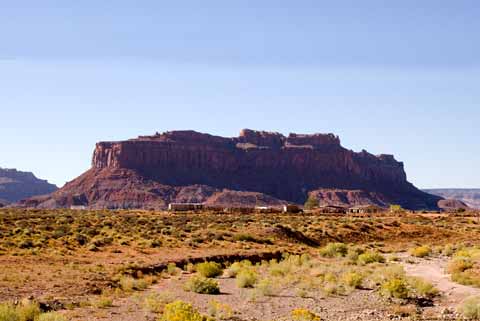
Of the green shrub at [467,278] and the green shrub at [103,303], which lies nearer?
the green shrub at [103,303]

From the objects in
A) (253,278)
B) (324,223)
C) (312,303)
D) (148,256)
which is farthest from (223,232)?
(312,303)

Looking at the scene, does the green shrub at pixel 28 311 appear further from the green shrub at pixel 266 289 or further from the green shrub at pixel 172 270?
the green shrub at pixel 172 270

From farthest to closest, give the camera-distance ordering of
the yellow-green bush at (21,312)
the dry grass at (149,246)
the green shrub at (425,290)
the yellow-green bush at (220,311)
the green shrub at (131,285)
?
the dry grass at (149,246), the green shrub at (131,285), the green shrub at (425,290), the yellow-green bush at (220,311), the yellow-green bush at (21,312)

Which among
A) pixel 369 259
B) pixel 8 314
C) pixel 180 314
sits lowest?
pixel 369 259

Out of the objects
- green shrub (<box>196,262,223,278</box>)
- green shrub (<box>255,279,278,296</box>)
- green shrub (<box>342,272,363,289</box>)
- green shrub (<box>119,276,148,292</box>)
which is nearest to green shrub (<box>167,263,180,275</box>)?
green shrub (<box>196,262,223,278</box>)

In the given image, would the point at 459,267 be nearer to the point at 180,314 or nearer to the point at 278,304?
the point at 278,304

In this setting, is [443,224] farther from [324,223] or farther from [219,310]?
[219,310]

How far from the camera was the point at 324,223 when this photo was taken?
202 feet

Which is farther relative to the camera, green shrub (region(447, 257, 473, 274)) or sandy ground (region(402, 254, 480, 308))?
green shrub (region(447, 257, 473, 274))

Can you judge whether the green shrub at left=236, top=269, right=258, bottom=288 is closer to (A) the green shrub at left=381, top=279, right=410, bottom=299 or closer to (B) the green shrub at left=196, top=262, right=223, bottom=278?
(B) the green shrub at left=196, top=262, right=223, bottom=278

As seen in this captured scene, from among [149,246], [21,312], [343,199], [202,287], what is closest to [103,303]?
[21,312]

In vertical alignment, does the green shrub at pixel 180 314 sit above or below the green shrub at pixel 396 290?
above

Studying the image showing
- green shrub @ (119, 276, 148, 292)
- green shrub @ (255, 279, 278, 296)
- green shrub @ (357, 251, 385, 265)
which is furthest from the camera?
green shrub @ (357, 251, 385, 265)

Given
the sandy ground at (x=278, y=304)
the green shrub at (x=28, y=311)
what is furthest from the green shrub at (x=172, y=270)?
the green shrub at (x=28, y=311)
